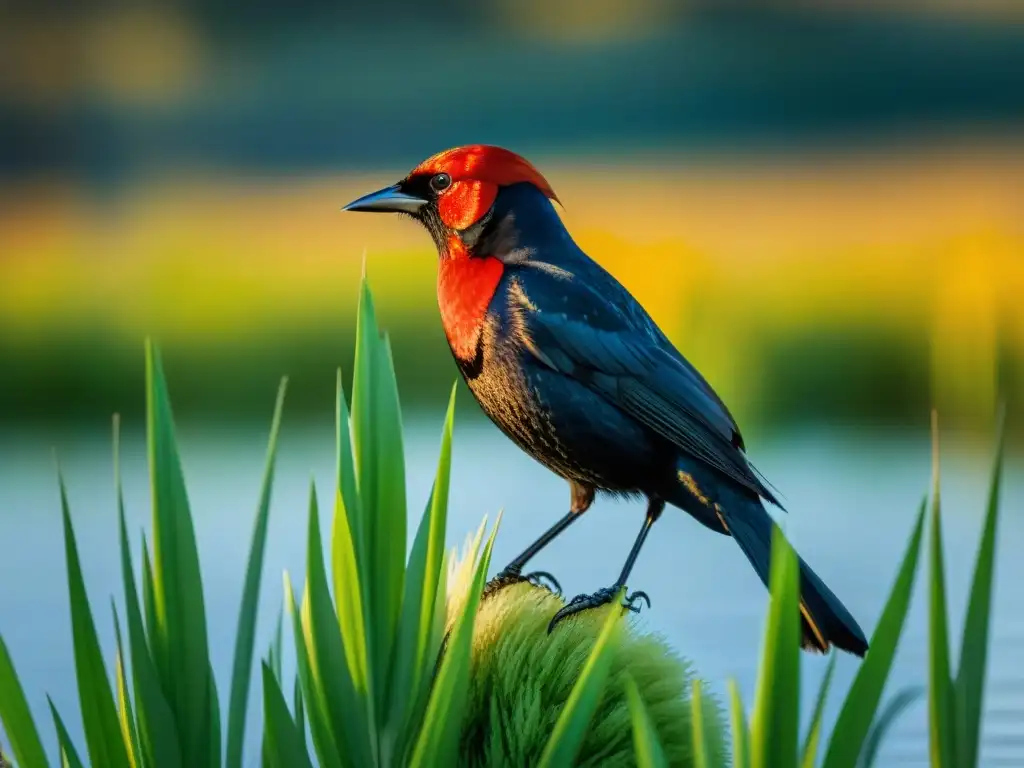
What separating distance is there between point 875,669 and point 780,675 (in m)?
0.11

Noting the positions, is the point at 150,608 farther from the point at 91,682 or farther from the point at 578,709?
the point at 578,709

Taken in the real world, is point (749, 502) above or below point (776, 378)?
above

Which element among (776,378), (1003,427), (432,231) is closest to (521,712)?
(1003,427)

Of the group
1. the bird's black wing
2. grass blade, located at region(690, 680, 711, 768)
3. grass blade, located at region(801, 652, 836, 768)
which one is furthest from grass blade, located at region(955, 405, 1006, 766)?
the bird's black wing

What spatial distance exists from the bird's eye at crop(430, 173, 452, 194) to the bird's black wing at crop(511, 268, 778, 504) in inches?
9.4

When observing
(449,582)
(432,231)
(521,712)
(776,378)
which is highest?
(432,231)

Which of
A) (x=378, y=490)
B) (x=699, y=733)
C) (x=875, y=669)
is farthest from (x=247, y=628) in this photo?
(x=875, y=669)

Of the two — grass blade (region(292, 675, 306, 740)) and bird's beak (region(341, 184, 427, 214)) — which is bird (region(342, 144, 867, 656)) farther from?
grass blade (region(292, 675, 306, 740))

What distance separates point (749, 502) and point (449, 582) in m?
0.56

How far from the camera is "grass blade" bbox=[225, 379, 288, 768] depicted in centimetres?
131

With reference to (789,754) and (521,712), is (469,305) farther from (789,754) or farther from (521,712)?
(789,754)

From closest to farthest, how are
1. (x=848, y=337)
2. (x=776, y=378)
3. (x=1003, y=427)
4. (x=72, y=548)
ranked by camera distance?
(x=1003, y=427) < (x=72, y=548) < (x=776, y=378) < (x=848, y=337)

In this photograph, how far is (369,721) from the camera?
138 centimetres

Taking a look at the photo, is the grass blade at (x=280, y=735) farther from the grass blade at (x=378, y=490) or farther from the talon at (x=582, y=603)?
the talon at (x=582, y=603)
